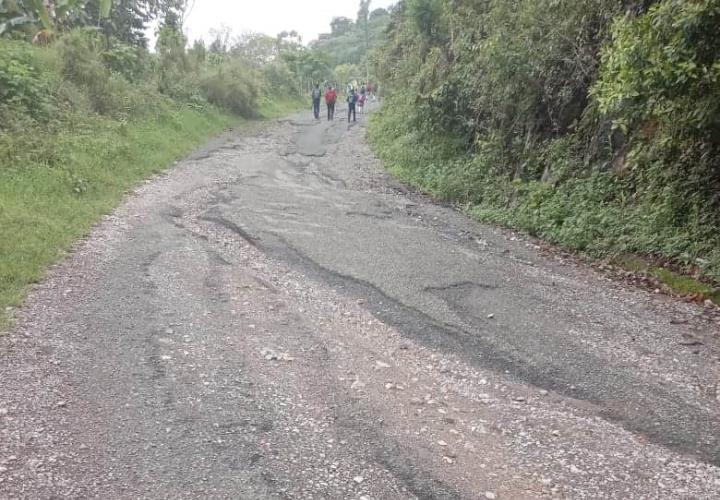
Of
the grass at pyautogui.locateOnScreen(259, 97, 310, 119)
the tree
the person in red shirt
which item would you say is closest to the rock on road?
the person in red shirt

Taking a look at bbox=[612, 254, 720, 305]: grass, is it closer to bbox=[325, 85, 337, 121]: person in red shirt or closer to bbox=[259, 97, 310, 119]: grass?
bbox=[325, 85, 337, 121]: person in red shirt

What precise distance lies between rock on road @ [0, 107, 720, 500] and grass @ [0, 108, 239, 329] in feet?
1.09

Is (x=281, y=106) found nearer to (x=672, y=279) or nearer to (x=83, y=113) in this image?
(x=83, y=113)

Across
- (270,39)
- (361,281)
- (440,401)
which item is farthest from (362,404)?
(270,39)

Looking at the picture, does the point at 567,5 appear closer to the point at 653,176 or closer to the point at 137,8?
the point at 653,176

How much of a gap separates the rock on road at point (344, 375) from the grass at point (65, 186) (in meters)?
0.33

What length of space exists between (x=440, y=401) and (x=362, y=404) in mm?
631

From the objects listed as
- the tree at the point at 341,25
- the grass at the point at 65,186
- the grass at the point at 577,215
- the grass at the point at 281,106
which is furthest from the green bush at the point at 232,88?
Result: the tree at the point at 341,25

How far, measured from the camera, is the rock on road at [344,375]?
3.85 meters

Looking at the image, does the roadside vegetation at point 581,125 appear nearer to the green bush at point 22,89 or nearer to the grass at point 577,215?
the grass at point 577,215

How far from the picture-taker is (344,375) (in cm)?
516

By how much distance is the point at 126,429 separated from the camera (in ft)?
13.7

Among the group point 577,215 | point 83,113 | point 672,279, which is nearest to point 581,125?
point 577,215

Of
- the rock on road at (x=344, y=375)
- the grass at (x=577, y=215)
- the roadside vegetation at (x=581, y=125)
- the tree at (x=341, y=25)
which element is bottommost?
the rock on road at (x=344, y=375)
